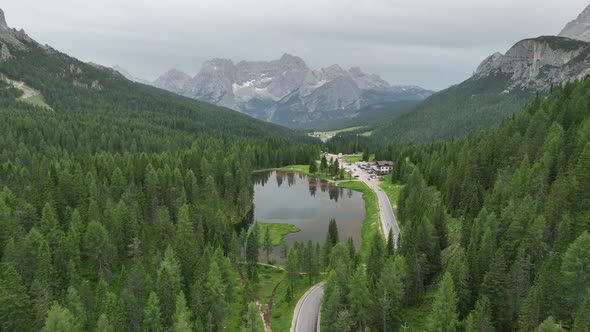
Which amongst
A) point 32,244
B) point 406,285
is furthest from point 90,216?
point 406,285

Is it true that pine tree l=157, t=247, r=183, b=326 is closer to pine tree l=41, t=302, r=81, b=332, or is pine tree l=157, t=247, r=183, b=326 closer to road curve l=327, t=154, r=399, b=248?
pine tree l=41, t=302, r=81, b=332

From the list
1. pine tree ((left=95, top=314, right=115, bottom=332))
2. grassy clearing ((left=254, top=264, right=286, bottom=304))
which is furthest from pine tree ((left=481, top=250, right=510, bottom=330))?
pine tree ((left=95, top=314, right=115, bottom=332))

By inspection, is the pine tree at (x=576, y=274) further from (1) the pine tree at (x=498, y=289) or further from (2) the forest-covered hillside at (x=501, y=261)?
(1) the pine tree at (x=498, y=289)

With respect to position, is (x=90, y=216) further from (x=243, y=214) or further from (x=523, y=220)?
(x=523, y=220)

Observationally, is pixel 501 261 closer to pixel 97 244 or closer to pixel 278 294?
pixel 278 294

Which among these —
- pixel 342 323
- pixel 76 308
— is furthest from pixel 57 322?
pixel 342 323

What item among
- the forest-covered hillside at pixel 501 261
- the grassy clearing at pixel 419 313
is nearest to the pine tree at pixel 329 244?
the forest-covered hillside at pixel 501 261

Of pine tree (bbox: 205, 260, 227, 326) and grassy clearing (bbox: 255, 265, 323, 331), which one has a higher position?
pine tree (bbox: 205, 260, 227, 326)

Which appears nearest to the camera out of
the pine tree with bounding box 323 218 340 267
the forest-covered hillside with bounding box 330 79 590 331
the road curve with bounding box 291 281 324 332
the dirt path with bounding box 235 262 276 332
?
the forest-covered hillside with bounding box 330 79 590 331
